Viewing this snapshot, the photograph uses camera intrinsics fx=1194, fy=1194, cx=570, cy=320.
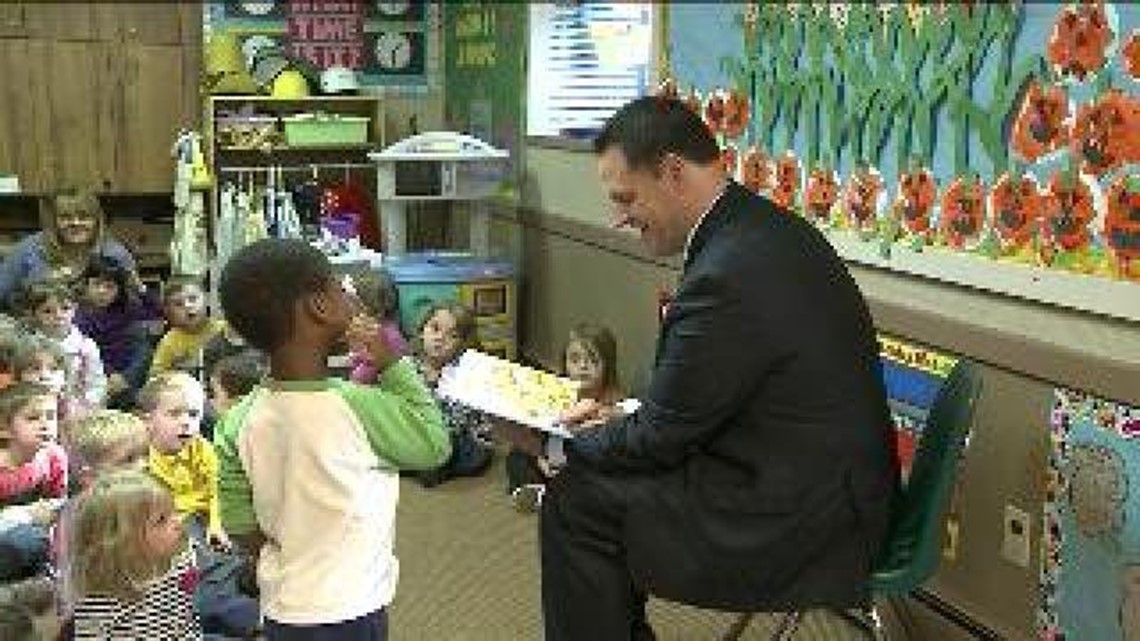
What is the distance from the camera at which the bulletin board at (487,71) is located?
18.0 ft

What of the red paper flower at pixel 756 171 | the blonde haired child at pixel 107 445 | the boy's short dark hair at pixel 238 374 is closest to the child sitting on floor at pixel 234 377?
the boy's short dark hair at pixel 238 374

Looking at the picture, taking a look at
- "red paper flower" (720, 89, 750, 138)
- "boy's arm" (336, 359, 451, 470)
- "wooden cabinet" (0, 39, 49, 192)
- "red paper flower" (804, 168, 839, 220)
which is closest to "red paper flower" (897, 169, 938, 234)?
"red paper flower" (804, 168, 839, 220)

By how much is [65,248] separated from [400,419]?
11.2 ft

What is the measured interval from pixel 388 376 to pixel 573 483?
54 cm

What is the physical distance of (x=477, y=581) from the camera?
324 centimetres

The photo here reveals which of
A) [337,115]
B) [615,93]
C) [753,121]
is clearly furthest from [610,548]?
[337,115]

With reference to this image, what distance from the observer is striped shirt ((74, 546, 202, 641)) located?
207 cm

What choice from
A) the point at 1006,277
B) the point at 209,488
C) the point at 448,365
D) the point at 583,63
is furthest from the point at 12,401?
the point at 583,63

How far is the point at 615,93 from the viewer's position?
482cm

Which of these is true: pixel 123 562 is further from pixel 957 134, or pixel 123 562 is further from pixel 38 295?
pixel 38 295

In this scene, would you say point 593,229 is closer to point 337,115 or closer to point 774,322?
point 337,115

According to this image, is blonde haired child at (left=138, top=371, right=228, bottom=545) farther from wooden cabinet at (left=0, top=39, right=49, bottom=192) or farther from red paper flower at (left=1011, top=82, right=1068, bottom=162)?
wooden cabinet at (left=0, top=39, right=49, bottom=192)

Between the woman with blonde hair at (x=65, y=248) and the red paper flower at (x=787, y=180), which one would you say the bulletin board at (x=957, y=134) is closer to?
the red paper flower at (x=787, y=180)

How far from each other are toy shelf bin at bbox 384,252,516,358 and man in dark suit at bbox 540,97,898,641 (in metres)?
2.83
